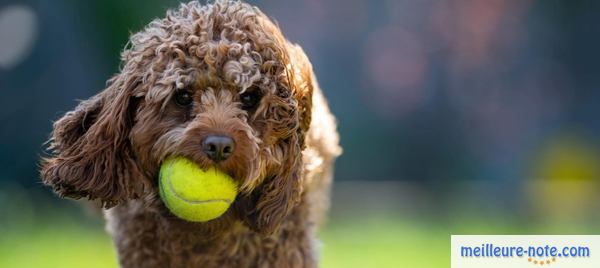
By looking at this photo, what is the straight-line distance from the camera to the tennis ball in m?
3.31

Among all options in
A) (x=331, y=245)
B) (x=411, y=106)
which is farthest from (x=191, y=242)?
(x=411, y=106)

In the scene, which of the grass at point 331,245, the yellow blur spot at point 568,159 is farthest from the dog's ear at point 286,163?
the yellow blur spot at point 568,159

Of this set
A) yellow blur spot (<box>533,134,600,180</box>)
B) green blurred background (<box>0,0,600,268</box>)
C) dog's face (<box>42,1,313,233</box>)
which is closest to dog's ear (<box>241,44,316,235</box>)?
dog's face (<box>42,1,313,233</box>)

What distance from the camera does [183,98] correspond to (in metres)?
3.44

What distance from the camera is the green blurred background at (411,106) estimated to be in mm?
6125

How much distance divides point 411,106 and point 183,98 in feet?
12.3

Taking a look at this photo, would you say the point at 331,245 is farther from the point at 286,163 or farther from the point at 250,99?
the point at 250,99

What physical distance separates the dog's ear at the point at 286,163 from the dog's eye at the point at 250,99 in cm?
7

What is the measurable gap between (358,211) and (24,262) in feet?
7.27

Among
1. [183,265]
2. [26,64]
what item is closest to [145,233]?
[183,265]

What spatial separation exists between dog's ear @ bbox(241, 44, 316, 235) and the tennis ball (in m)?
0.16

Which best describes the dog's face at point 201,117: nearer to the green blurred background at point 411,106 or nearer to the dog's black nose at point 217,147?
the dog's black nose at point 217,147

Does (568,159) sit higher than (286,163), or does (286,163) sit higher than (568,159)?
(568,159)

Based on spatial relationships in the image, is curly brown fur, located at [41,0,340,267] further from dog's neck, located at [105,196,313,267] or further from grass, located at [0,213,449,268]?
grass, located at [0,213,449,268]
